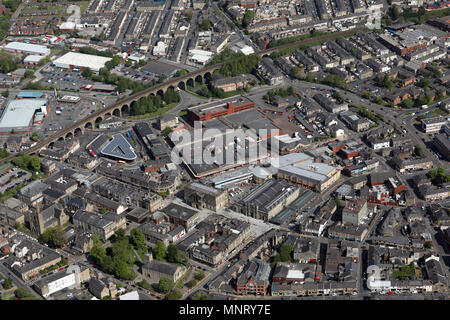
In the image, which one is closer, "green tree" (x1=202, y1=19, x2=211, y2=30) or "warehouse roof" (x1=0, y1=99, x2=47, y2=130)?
"warehouse roof" (x1=0, y1=99, x2=47, y2=130)

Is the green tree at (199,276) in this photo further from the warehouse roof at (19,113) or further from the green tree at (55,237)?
the warehouse roof at (19,113)

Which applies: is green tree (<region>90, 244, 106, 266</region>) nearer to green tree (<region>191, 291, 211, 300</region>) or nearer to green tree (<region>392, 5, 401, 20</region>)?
green tree (<region>191, 291, 211, 300</region>)

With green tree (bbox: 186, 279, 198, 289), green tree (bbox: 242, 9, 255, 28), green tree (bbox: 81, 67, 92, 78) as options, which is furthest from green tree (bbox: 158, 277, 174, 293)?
green tree (bbox: 242, 9, 255, 28)

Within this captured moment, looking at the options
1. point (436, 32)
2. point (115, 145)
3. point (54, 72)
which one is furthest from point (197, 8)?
point (115, 145)

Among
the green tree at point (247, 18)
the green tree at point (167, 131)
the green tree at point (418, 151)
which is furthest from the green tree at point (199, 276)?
the green tree at point (247, 18)

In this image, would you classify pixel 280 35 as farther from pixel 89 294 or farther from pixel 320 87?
pixel 89 294

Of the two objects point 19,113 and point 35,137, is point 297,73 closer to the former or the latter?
point 35,137
